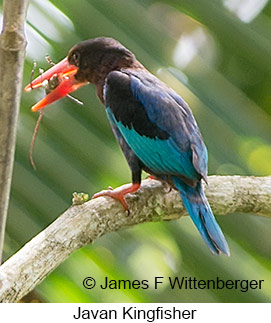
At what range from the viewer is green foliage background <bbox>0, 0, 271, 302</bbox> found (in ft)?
10.0

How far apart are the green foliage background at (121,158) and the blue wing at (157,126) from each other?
169 mm

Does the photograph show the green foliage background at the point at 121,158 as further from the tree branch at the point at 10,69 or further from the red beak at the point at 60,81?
the tree branch at the point at 10,69

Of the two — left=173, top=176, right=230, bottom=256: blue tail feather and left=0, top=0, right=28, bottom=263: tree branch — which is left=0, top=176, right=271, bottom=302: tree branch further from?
left=0, top=0, right=28, bottom=263: tree branch

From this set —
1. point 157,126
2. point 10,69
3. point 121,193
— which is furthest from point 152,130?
point 10,69

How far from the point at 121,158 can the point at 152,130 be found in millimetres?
401

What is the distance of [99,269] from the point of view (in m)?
3.13

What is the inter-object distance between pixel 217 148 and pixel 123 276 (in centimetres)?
66

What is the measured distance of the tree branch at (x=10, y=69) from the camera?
1983 mm

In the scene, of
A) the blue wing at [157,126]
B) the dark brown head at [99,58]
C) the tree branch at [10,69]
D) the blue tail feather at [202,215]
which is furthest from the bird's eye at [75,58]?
the tree branch at [10,69]

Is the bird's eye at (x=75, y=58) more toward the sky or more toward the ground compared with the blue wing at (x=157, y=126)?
more toward the ground

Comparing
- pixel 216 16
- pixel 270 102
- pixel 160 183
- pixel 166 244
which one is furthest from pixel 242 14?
pixel 166 244

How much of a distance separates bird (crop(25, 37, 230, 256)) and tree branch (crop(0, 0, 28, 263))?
0.88m

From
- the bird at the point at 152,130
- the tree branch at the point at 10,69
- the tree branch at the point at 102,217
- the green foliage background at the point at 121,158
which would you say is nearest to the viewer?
the tree branch at the point at 10,69

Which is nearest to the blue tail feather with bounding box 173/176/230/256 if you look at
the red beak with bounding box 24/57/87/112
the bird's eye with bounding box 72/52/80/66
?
the red beak with bounding box 24/57/87/112
